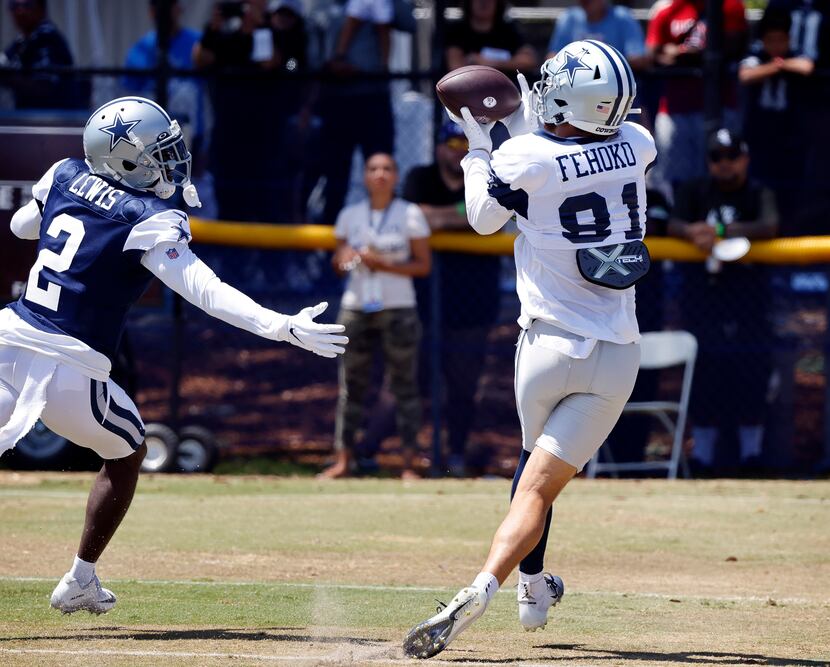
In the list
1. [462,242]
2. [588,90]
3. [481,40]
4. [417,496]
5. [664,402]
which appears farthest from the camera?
[481,40]

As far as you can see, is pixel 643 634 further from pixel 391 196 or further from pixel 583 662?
pixel 391 196

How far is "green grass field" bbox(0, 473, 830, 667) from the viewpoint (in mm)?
5465

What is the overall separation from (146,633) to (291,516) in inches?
126

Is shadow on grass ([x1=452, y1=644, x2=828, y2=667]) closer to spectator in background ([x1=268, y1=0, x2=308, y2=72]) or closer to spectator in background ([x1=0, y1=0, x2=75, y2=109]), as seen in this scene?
spectator in background ([x1=268, y1=0, x2=308, y2=72])

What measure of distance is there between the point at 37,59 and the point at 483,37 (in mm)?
3575

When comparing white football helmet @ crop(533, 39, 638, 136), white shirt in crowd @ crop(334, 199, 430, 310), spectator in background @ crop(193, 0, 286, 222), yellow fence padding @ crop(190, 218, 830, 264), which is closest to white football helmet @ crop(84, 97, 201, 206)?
white football helmet @ crop(533, 39, 638, 136)

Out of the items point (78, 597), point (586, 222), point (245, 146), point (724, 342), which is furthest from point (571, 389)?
point (245, 146)

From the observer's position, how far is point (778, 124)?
439 inches

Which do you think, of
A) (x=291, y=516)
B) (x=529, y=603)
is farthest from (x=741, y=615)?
(x=291, y=516)

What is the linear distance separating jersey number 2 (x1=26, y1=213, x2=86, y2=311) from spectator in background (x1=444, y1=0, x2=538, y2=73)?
6.03m

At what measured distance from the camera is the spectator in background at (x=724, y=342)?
35.7ft

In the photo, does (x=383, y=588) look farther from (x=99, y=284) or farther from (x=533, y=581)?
(x=99, y=284)

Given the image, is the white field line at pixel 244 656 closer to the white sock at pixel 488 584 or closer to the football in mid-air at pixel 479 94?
the white sock at pixel 488 584

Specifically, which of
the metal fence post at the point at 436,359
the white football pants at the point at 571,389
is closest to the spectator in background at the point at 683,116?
the metal fence post at the point at 436,359
